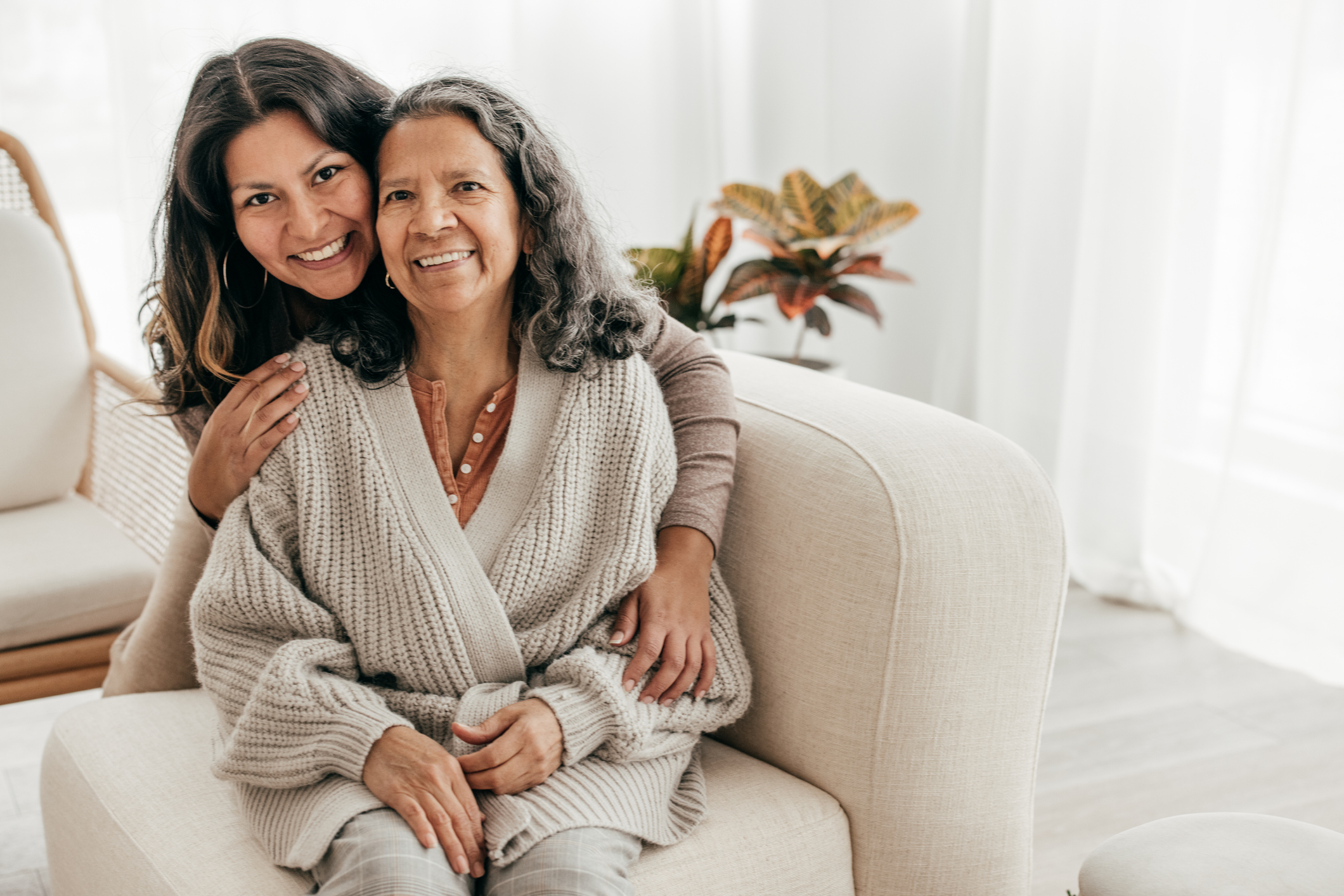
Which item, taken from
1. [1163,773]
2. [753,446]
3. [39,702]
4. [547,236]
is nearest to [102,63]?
[39,702]

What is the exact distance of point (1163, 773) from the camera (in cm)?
180

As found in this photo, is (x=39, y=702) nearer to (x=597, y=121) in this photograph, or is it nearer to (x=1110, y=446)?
(x=597, y=121)

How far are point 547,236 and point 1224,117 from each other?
1.58 m

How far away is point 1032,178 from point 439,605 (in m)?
1.91

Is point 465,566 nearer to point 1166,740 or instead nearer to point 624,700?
point 624,700

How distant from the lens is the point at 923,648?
104 centimetres

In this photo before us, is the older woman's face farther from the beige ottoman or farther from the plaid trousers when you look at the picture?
the beige ottoman

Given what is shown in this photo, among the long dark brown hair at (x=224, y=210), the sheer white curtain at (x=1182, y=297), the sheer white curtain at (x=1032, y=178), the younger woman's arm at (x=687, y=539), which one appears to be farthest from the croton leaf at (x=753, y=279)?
the long dark brown hair at (x=224, y=210)

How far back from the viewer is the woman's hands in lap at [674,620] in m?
1.09

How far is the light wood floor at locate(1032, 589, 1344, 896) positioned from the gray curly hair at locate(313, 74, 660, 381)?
966mm

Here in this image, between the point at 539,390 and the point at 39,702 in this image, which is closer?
the point at 539,390

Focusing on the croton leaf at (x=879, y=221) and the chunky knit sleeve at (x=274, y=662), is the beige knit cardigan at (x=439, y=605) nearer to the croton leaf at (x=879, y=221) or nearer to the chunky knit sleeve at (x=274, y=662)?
the chunky knit sleeve at (x=274, y=662)

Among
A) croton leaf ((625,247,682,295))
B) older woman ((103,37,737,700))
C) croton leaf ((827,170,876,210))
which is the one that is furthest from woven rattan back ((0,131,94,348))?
croton leaf ((827,170,876,210))

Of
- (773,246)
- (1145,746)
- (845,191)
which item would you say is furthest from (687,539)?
(845,191)
